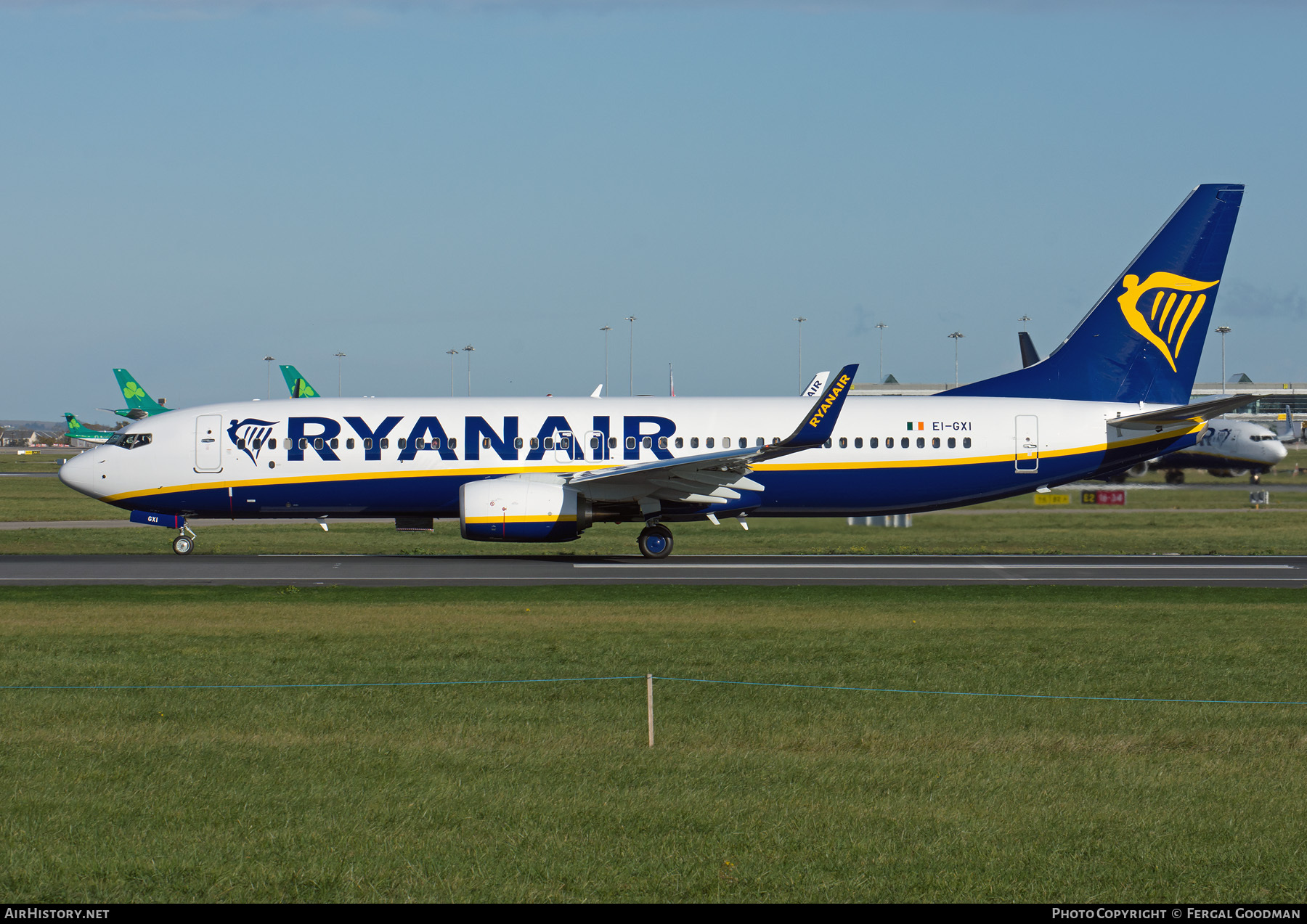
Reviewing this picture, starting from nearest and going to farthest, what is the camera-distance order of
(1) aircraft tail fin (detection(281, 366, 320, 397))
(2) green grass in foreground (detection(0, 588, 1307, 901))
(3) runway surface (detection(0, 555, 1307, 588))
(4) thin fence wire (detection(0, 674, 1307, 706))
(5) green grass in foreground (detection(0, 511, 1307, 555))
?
1. (2) green grass in foreground (detection(0, 588, 1307, 901))
2. (4) thin fence wire (detection(0, 674, 1307, 706))
3. (3) runway surface (detection(0, 555, 1307, 588))
4. (5) green grass in foreground (detection(0, 511, 1307, 555))
5. (1) aircraft tail fin (detection(281, 366, 320, 397))

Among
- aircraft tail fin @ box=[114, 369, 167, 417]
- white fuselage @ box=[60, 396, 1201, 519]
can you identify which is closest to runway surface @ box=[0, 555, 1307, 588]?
white fuselage @ box=[60, 396, 1201, 519]

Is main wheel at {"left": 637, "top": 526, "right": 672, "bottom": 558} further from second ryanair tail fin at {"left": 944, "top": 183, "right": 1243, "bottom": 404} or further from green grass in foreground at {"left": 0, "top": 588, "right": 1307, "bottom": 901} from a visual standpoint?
green grass in foreground at {"left": 0, "top": 588, "right": 1307, "bottom": 901}

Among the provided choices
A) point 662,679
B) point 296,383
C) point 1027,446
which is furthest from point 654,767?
point 296,383

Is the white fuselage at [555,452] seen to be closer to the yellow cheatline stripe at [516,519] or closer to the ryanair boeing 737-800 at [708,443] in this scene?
the ryanair boeing 737-800 at [708,443]

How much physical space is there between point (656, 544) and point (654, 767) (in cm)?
2227

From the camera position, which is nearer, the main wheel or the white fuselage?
the white fuselage

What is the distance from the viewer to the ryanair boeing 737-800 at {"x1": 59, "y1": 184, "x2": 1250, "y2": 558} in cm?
3266

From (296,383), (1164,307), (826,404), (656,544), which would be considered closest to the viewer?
(826,404)

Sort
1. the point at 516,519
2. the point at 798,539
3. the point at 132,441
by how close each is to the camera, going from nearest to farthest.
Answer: the point at 516,519, the point at 132,441, the point at 798,539

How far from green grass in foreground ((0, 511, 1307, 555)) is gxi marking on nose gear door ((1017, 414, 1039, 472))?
3341 mm

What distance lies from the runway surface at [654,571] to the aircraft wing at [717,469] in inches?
70.9

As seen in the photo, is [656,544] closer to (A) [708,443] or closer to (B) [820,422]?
(A) [708,443]

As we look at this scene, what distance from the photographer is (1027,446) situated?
33.3m

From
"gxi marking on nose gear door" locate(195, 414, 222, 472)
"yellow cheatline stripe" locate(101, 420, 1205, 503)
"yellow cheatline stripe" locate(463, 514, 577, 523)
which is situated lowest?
"yellow cheatline stripe" locate(463, 514, 577, 523)
